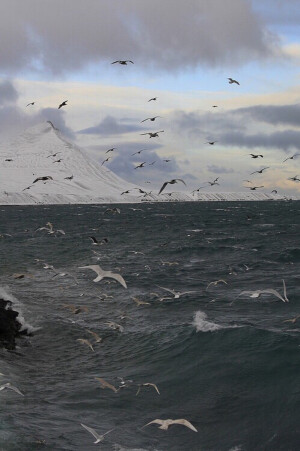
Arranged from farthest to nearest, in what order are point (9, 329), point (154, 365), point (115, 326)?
point (115, 326)
point (9, 329)
point (154, 365)

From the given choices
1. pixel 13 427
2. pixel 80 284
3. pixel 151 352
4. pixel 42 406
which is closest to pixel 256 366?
pixel 151 352

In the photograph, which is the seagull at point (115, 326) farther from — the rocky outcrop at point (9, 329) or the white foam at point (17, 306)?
the rocky outcrop at point (9, 329)

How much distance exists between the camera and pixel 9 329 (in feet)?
76.5

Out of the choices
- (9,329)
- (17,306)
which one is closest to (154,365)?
(9,329)

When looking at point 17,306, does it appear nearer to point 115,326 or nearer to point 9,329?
point 9,329

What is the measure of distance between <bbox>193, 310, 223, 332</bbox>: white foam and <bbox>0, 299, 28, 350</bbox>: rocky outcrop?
7.60 meters

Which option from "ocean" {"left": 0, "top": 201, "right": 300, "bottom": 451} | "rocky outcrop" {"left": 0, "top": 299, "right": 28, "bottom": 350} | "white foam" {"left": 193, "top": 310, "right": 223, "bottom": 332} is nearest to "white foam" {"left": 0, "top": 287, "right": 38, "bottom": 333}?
"ocean" {"left": 0, "top": 201, "right": 300, "bottom": 451}

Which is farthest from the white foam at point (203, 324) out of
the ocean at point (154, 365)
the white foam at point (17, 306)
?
the white foam at point (17, 306)

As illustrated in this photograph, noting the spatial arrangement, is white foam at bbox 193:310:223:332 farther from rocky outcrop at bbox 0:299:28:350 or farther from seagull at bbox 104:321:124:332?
rocky outcrop at bbox 0:299:28:350

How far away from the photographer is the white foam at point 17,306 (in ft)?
82.9

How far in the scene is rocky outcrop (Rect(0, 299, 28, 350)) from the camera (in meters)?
22.2

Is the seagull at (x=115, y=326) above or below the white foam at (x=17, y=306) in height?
below

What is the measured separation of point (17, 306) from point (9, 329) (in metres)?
6.34

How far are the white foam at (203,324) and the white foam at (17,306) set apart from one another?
7293 mm
